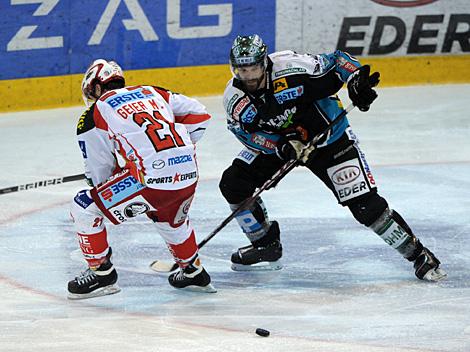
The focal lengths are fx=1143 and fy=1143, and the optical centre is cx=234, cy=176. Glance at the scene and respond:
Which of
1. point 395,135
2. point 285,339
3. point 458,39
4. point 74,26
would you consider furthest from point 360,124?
point 285,339

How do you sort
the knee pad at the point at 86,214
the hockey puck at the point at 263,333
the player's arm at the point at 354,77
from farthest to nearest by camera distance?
the player's arm at the point at 354,77 → the knee pad at the point at 86,214 → the hockey puck at the point at 263,333

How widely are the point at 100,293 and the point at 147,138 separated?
76 centimetres

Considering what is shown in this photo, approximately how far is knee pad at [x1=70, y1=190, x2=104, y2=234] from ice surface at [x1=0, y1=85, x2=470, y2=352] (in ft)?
1.10

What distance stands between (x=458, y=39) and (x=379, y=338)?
596cm

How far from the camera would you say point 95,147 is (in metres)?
4.72

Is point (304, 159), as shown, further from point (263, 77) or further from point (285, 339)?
point (285, 339)

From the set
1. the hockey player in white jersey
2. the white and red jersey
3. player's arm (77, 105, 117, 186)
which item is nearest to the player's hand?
the hockey player in white jersey

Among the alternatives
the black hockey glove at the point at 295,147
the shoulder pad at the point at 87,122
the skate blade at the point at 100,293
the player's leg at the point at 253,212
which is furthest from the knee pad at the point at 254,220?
the shoulder pad at the point at 87,122

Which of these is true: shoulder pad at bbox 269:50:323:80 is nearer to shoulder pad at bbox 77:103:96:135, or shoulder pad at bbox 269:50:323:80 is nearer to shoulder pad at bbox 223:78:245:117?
shoulder pad at bbox 223:78:245:117

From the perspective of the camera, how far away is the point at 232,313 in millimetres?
4707

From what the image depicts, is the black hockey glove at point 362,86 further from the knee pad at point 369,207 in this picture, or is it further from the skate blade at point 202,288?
the skate blade at point 202,288

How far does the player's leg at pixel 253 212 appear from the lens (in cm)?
536

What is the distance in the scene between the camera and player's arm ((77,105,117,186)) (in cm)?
469

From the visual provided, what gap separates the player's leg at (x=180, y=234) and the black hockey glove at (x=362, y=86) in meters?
0.87
